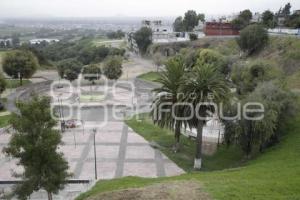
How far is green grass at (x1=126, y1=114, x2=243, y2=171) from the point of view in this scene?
96.9 ft

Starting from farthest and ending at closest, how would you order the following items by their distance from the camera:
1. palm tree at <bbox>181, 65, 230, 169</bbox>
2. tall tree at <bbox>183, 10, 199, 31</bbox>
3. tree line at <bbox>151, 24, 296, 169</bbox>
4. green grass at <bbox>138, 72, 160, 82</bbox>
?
tall tree at <bbox>183, 10, 199, 31</bbox>
green grass at <bbox>138, 72, 160, 82</bbox>
palm tree at <bbox>181, 65, 230, 169</bbox>
tree line at <bbox>151, 24, 296, 169</bbox>

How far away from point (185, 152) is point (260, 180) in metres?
12.8

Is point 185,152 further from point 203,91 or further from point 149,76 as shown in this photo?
point 149,76

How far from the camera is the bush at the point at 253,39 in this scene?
2670 inches

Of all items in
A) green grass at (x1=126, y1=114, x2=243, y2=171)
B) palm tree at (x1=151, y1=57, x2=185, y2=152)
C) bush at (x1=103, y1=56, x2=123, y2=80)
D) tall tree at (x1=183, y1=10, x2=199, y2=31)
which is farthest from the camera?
tall tree at (x1=183, y1=10, x2=199, y2=31)

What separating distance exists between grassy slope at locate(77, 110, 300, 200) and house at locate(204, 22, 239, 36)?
66.3m

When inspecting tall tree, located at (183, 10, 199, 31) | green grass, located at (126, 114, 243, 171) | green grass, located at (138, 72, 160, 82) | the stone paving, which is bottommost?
the stone paving

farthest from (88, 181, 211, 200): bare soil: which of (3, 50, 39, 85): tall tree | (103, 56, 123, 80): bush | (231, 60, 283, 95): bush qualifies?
(3, 50, 39, 85): tall tree

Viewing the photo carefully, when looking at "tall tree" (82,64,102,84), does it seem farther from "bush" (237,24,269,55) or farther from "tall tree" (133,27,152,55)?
"tall tree" (133,27,152,55)

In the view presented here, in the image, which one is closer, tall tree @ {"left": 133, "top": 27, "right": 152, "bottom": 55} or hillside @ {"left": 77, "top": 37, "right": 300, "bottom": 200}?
hillside @ {"left": 77, "top": 37, "right": 300, "bottom": 200}

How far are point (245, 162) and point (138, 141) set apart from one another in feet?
36.3

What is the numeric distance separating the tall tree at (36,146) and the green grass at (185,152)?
13.3 metres

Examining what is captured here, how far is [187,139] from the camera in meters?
36.0

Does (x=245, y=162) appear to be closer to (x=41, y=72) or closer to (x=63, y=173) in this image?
(x=63, y=173)
